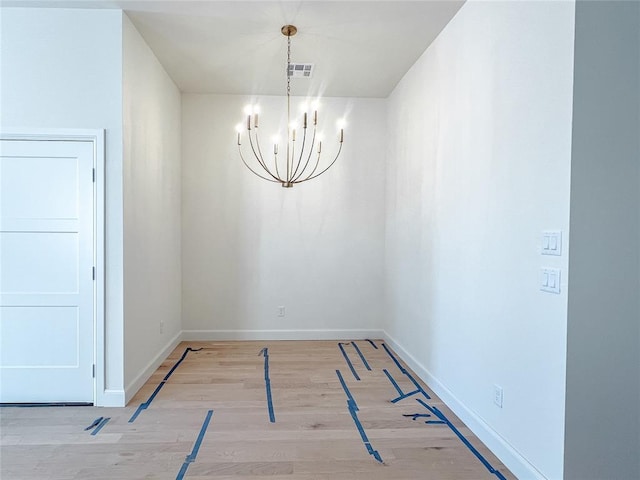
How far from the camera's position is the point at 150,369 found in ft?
12.1

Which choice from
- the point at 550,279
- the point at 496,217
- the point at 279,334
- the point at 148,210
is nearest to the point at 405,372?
the point at 279,334

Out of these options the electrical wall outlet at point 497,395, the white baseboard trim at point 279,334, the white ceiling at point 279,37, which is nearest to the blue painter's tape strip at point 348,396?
the electrical wall outlet at point 497,395

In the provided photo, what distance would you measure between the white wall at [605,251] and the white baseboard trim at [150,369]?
114 inches

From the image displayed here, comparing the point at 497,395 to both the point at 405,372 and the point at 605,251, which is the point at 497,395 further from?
the point at 405,372

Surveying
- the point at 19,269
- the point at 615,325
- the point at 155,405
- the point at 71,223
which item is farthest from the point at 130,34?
the point at 615,325

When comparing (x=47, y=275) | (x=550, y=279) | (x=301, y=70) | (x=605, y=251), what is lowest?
(x=47, y=275)

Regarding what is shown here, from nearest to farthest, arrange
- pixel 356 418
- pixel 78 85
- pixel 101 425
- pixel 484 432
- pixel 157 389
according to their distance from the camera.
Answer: pixel 484 432 → pixel 101 425 → pixel 356 418 → pixel 78 85 → pixel 157 389

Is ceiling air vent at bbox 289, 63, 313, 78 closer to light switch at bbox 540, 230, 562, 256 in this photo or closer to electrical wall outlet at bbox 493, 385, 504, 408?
light switch at bbox 540, 230, 562, 256

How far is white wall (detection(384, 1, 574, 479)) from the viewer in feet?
6.35

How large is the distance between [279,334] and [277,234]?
1.20 m

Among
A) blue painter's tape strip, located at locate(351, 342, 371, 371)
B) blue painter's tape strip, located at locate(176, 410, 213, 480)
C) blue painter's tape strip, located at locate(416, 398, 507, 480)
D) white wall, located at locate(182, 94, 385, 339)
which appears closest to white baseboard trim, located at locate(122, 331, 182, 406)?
white wall, located at locate(182, 94, 385, 339)

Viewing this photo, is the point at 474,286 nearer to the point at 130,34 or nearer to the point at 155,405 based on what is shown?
the point at 155,405

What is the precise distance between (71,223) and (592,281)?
3319mm

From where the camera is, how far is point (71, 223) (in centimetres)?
307
